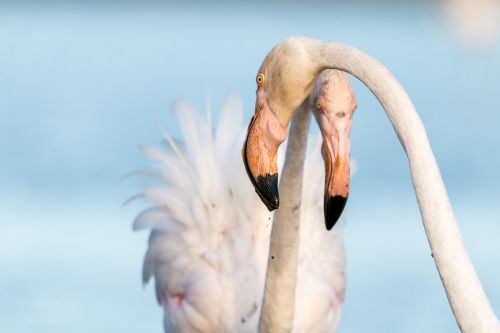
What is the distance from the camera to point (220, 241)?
552cm

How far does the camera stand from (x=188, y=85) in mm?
11734

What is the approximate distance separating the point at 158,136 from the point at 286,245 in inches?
245

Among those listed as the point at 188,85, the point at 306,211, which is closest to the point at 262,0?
the point at 188,85

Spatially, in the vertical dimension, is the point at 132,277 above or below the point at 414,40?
below

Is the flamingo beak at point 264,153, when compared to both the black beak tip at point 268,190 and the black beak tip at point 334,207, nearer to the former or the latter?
the black beak tip at point 268,190

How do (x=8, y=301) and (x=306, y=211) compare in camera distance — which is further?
(x=8, y=301)

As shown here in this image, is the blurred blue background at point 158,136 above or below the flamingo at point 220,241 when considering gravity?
above

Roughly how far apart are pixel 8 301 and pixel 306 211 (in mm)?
3194

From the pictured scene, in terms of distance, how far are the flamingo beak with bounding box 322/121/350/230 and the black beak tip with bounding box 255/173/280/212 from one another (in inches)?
6.2

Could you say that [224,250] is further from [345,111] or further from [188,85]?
[188,85]

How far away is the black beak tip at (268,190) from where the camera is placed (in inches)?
145

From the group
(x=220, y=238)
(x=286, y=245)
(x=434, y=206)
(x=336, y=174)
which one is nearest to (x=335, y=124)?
(x=336, y=174)

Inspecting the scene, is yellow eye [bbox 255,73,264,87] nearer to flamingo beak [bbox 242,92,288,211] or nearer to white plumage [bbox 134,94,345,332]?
flamingo beak [bbox 242,92,288,211]

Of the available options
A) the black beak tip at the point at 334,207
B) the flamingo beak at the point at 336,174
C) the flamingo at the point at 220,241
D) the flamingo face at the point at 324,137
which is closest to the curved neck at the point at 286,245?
the flamingo at the point at 220,241
